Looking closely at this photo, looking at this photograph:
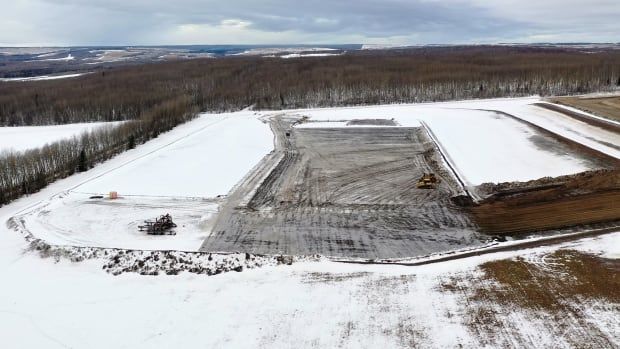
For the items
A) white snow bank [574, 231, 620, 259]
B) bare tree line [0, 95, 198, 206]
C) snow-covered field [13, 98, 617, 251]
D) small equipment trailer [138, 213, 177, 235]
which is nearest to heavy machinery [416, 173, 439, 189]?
snow-covered field [13, 98, 617, 251]

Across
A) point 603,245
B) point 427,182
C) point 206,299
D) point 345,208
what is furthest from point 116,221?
point 603,245

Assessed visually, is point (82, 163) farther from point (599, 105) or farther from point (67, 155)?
point (599, 105)

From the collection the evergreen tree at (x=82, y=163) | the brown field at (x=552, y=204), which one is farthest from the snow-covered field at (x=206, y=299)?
the evergreen tree at (x=82, y=163)

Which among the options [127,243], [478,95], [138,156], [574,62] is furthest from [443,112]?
[574,62]

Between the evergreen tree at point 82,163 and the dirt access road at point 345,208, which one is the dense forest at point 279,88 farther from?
the dirt access road at point 345,208

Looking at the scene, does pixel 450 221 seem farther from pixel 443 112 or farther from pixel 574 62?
pixel 574 62

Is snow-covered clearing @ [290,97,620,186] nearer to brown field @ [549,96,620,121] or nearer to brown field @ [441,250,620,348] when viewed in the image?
brown field @ [549,96,620,121]
